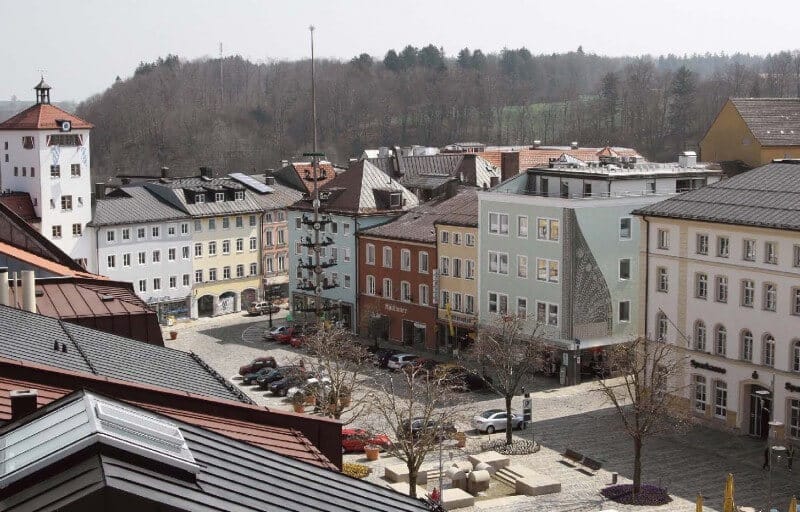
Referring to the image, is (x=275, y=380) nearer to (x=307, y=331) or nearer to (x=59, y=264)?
(x=307, y=331)

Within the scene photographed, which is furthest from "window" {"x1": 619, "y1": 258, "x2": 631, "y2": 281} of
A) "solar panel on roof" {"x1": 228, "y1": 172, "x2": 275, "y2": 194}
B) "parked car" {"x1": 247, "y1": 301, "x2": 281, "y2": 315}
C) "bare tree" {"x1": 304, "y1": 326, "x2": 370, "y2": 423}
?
"solar panel on roof" {"x1": 228, "y1": 172, "x2": 275, "y2": 194}

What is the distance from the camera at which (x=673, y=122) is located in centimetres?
14812

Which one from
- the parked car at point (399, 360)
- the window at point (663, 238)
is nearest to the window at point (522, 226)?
the parked car at point (399, 360)

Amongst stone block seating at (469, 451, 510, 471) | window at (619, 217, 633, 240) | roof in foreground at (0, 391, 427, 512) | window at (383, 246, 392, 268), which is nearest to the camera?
roof in foreground at (0, 391, 427, 512)

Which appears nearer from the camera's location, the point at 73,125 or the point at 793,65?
the point at 73,125

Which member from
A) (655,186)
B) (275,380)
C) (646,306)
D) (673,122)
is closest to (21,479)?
(646,306)

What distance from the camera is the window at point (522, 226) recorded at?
200 ft

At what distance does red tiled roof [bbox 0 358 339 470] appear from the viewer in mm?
17422

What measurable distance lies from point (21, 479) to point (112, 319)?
21.1 m

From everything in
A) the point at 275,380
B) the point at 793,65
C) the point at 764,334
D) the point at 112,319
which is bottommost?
the point at 275,380

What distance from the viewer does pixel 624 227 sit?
59.7 metres

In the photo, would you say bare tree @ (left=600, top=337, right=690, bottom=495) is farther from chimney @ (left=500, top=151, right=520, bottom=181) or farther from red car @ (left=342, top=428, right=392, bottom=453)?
chimney @ (left=500, top=151, right=520, bottom=181)

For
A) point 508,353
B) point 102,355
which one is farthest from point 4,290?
point 508,353

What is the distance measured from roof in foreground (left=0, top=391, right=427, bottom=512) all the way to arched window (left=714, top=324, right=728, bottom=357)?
34321 mm
